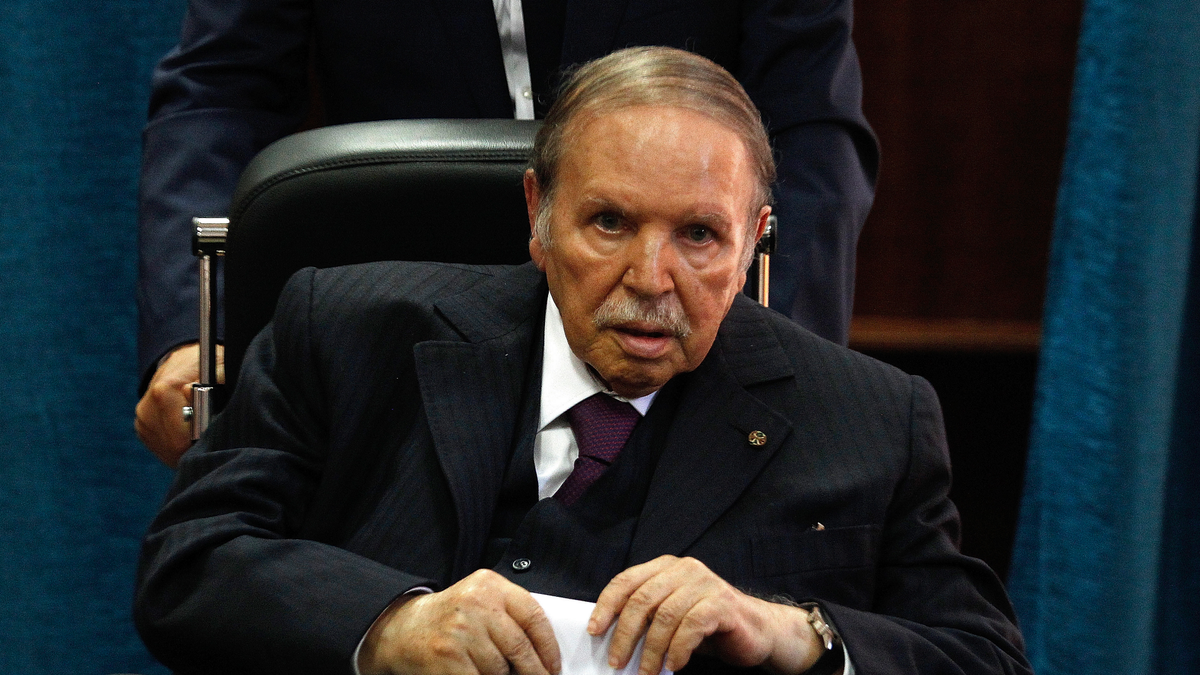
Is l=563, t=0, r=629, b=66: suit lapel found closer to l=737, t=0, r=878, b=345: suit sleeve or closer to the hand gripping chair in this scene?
l=737, t=0, r=878, b=345: suit sleeve

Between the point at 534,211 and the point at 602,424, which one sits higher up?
the point at 534,211

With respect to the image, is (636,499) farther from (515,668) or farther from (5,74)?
(5,74)

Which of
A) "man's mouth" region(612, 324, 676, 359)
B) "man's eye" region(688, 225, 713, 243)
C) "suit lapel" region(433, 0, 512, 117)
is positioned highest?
→ "suit lapel" region(433, 0, 512, 117)

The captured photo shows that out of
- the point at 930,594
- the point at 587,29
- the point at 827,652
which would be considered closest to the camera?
the point at 827,652

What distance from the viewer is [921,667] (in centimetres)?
120

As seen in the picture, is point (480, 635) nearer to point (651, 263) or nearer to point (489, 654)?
point (489, 654)

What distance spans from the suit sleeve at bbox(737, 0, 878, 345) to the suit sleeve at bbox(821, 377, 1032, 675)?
16.2 inches

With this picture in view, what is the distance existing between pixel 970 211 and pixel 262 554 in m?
1.74

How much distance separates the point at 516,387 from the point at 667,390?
→ 157 millimetres

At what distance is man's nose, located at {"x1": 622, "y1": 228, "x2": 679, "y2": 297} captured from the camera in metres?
1.21

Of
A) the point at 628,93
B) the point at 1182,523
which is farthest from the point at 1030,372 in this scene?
the point at 628,93

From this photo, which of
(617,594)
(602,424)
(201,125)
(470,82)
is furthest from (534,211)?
(201,125)

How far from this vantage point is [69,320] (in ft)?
7.25

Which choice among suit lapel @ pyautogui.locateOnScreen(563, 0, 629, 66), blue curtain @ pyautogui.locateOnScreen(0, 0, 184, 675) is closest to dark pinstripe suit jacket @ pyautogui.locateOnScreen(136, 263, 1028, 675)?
suit lapel @ pyautogui.locateOnScreen(563, 0, 629, 66)
